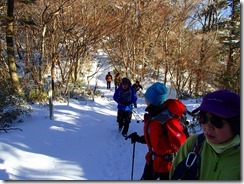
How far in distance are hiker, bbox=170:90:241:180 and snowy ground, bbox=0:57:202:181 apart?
305 cm

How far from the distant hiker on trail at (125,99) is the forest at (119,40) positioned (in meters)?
5.06

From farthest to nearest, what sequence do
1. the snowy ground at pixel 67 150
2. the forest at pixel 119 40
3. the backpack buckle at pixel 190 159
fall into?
the forest at pixel 119 40 → the snowy ground at pixel 67 150 → the backpack buckle at pixel 190 159

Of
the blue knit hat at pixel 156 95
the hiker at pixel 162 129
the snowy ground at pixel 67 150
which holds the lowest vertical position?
the snowy ground at pixel 67 150

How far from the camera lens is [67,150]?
264 inches

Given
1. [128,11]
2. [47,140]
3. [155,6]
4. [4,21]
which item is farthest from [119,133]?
[155,6]

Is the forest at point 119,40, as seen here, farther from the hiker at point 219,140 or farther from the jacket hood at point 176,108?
the hiker at point 219,140

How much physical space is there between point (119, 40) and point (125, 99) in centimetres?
1636

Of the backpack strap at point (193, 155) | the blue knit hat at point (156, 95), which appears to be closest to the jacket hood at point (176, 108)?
the blue knit hat at point (156, 95)

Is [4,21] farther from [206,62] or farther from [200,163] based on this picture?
[206,62]

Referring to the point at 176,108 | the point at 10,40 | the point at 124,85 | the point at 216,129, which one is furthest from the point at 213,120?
the point at 10,40

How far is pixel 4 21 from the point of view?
39.2 feet

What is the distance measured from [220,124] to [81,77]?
2350cm

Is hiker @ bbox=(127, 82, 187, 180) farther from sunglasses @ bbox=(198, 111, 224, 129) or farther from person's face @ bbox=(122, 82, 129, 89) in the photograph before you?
person's face @ bbox=(122, 82, 129, 89)

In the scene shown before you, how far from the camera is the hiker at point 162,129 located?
3.22 m
